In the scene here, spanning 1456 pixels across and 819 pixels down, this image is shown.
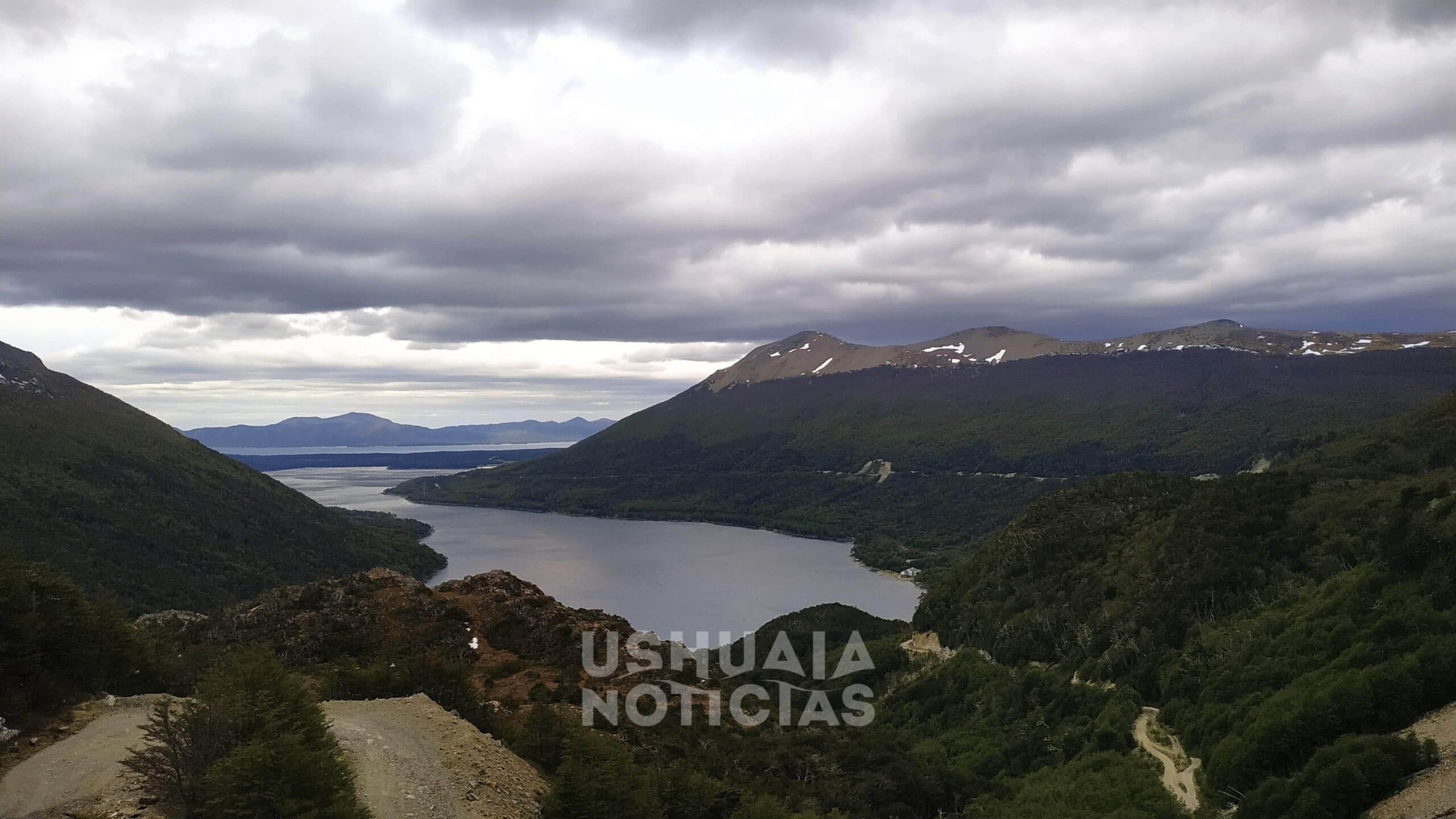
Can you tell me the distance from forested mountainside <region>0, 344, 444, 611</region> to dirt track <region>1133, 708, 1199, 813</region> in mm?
70093

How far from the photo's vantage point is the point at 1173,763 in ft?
83.0

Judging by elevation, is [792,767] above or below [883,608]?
above

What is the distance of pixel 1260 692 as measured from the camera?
2412 cm

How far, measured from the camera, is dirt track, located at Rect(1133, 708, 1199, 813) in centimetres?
2306

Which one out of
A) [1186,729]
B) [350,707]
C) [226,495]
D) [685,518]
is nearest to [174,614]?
[350,707]

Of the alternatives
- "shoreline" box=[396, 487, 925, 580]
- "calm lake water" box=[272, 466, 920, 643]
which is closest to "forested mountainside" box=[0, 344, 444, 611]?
"calm lake water" box=[272, 466, 920, 643]

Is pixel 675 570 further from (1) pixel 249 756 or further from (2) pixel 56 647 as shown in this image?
(1) pixel 249 756

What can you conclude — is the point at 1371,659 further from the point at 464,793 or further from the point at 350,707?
the point at 350,707

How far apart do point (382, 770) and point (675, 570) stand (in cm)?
10883

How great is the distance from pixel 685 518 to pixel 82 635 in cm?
17813

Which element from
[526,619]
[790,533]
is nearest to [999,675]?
[526,619]

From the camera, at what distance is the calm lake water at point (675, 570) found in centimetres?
9388

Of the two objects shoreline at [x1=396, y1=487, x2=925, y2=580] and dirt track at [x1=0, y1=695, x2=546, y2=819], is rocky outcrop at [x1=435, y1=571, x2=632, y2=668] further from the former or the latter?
shoreline at [x1=396, y1=487, x2=925, y2=580]

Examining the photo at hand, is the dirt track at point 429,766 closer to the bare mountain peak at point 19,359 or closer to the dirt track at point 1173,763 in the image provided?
the dirt track at point 1173,763
